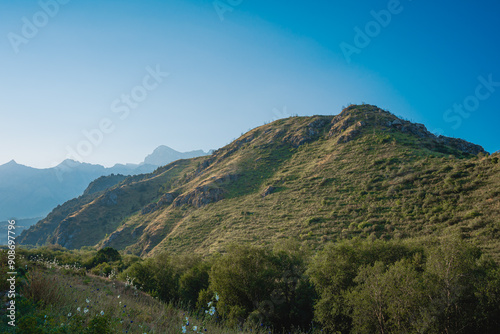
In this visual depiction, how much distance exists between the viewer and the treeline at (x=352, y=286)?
1360 centimetres

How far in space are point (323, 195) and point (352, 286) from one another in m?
37.2

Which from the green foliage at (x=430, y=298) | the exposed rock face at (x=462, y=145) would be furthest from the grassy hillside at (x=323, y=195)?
the green foliage at (x=430, y=298)

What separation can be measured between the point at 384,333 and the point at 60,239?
128352 mm

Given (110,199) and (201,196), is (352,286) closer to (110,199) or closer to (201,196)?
(201,196)

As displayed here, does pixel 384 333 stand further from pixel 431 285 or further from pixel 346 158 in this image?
pixel 346 158

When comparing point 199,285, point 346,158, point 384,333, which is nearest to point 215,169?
point 346,158

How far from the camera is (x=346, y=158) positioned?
65.9 metres

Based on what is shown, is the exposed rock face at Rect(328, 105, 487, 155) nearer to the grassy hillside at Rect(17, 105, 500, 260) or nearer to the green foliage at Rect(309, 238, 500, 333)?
the grassy hillside at Rect(17, 105, 500, 260)

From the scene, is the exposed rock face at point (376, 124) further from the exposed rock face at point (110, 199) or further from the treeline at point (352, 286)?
the exposed rock face at point (110, 199)

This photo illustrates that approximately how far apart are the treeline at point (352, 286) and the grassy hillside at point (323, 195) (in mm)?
12990

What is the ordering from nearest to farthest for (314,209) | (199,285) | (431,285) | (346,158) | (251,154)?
(431,285) → (199,285) → (314,209) → (346,158) → (251,154)

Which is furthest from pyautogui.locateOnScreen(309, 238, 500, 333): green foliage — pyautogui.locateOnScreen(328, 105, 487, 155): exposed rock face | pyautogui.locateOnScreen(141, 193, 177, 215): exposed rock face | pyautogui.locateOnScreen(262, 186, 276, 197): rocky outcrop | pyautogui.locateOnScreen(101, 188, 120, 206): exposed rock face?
pyautogui.locateOnScreen(101, 188, 120, 206): exposed rock face

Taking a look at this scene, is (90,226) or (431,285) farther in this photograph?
(90,226)

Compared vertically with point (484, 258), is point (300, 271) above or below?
below
